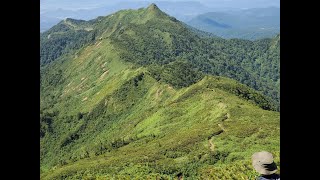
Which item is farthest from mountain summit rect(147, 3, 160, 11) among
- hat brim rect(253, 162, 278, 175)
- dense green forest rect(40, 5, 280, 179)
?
hat brim rect(253, 162, 278, 175)

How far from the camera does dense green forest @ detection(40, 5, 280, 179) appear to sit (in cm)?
3681

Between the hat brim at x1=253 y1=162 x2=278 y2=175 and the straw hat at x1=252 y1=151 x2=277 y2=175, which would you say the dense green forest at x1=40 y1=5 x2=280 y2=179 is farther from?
the hat brim at x1=253 y1=162 x2=278 y2=175

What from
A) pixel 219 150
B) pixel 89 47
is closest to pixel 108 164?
pixel 219 150

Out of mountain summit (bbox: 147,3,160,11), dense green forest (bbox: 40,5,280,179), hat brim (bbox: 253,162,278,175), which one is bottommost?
dense green forest (bbox: 40,5,280,179)

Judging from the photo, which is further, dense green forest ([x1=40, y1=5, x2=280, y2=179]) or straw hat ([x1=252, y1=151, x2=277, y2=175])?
dense green forest ([x1=40, y1=5, x2=280, y2=179])

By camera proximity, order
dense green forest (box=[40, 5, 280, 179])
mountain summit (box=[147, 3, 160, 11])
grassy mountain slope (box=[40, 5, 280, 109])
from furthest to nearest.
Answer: mountain summit (box=[147, 3, 160, 11]) < grassy mountain slope (box=[40, 5, 280, 109]) < dense green forest (box=[40, 5, 280, 179])

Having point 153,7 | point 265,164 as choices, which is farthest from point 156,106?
point 153,7

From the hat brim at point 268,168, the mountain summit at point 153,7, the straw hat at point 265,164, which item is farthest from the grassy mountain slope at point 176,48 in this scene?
the hat brim at point 268,168

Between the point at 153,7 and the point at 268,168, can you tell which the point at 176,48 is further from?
the point at 268,168

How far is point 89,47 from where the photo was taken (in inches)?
4284

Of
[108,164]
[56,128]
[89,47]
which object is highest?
[89,47]
